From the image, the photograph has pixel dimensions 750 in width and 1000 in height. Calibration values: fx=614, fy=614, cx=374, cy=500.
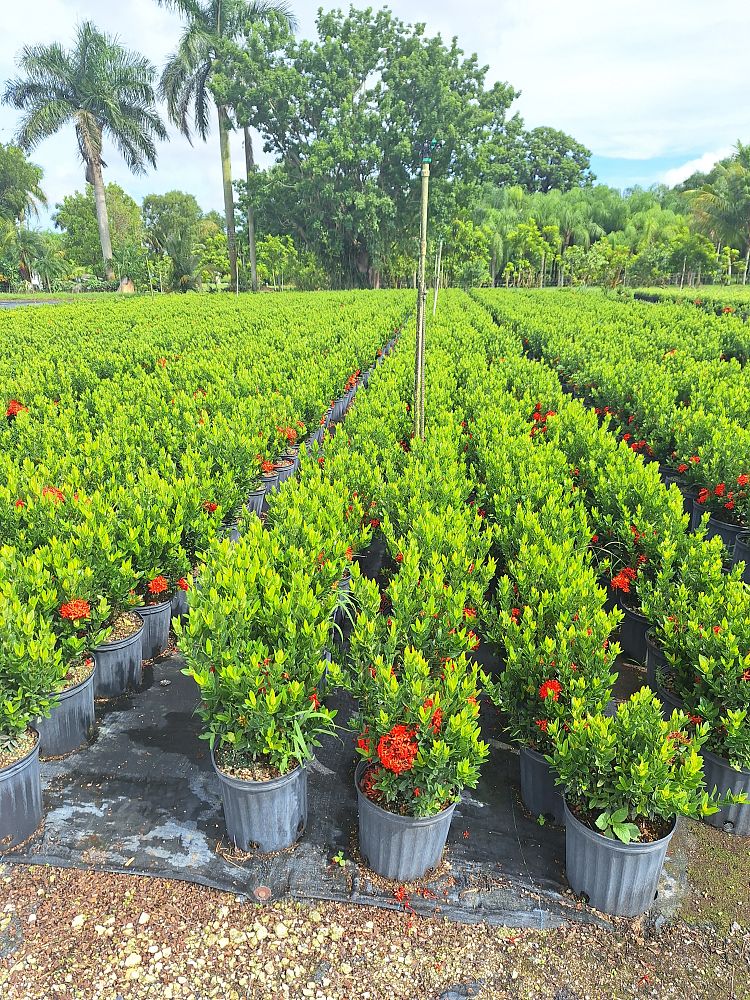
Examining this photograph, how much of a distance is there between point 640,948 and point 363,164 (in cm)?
4574

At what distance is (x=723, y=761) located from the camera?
3305 mm

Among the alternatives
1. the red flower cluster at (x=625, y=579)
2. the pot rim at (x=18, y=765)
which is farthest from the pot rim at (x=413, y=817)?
the red flower cluster at (x=625, y=579)

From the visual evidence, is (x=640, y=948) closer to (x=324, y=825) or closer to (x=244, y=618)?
(x=324, y=825)

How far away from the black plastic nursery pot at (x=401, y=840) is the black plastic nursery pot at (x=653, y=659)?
2.05 m

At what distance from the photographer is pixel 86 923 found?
2799 millimetres

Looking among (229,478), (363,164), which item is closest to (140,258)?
(363,164)

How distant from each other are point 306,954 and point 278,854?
1.79ft

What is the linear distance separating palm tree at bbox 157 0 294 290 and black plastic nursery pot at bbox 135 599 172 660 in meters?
41.6

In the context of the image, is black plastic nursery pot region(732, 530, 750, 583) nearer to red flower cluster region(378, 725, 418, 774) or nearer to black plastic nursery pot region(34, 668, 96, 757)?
red flower cluster region(378, 725, 418, 774)

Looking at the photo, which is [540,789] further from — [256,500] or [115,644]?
[256,500]

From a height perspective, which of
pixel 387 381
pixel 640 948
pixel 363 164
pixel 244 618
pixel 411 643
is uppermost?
pixel 363 164

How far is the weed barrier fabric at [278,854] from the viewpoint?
2967mm

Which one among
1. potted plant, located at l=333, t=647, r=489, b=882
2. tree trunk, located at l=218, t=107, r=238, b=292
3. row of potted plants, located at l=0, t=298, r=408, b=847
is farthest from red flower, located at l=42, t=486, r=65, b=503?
tree trunk, located at l=218, t=107, r=238, b=292

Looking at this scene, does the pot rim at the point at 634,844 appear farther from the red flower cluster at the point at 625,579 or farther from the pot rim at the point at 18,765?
the pot rim at the point at 18,765
